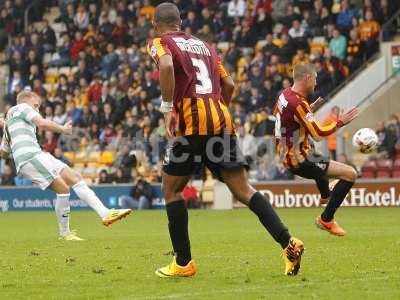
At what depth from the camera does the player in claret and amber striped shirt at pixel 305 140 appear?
13297 millimetres

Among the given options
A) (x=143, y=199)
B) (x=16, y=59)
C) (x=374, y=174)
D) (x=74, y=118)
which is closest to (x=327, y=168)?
(x=374, y=174)

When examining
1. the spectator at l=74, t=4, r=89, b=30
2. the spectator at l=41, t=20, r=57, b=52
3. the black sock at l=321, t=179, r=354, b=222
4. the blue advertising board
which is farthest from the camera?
the spectator at l=41, t=20, r=57, b=52

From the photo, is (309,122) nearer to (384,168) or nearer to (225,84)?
(225,84)

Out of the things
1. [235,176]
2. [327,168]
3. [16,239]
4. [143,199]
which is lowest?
[143,199]

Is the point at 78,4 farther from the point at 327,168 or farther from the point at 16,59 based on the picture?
the point at 327,168

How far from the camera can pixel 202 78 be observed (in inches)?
366

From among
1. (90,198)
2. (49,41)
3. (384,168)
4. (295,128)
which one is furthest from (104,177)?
(295,128)

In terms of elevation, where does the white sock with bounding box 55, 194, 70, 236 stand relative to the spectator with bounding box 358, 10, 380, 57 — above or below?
below

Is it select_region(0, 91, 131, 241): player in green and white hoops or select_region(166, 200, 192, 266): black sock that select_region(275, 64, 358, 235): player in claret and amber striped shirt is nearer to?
select_region(0, 91, 131, 241): player in green and white hoops

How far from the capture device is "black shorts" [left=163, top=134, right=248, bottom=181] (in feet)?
29.9

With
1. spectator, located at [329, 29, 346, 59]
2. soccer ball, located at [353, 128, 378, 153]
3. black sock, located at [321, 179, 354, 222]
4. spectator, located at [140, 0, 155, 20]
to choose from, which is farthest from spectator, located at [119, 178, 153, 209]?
black sock, located at [321, 179, 354, 222]

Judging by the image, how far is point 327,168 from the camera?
46.4 feet

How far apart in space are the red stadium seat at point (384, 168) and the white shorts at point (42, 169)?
11.7 metres

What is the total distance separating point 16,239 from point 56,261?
434 cm
